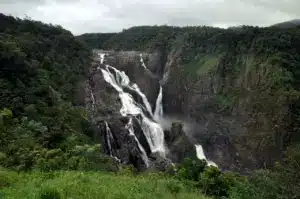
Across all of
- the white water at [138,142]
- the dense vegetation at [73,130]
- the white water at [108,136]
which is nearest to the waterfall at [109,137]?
the white water at [108,136]

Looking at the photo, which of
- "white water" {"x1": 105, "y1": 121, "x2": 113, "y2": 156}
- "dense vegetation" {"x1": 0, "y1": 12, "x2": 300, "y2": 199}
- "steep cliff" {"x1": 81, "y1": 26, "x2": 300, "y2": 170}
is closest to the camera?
"dense vegetation" {"x1": 0, "y1": 12, "x2": 300, "y2": 199}

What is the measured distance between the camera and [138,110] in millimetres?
39406

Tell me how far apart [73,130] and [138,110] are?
15.1m

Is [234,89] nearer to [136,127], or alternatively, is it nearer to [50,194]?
[136,127]

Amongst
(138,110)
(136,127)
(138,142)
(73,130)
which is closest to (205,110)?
(138,110)

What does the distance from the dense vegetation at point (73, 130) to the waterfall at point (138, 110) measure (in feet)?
12.4

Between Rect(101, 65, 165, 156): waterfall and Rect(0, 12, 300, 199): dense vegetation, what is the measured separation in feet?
12.4

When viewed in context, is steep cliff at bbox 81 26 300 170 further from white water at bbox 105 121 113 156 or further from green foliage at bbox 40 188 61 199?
green foliage at bbox 40 188 61 199

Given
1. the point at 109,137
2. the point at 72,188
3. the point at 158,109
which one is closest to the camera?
the point at 72,188

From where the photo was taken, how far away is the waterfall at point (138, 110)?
36.1 meters

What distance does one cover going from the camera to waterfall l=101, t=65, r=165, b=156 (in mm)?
36125

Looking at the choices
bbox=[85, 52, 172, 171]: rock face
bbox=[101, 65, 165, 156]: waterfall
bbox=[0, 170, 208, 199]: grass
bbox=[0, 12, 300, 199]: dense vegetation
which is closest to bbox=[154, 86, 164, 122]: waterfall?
bbox=[85, 52, 172, 171]: rock face

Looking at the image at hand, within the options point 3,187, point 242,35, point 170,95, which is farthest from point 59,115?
point 242,35

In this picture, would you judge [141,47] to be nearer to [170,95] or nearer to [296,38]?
[170,95]
